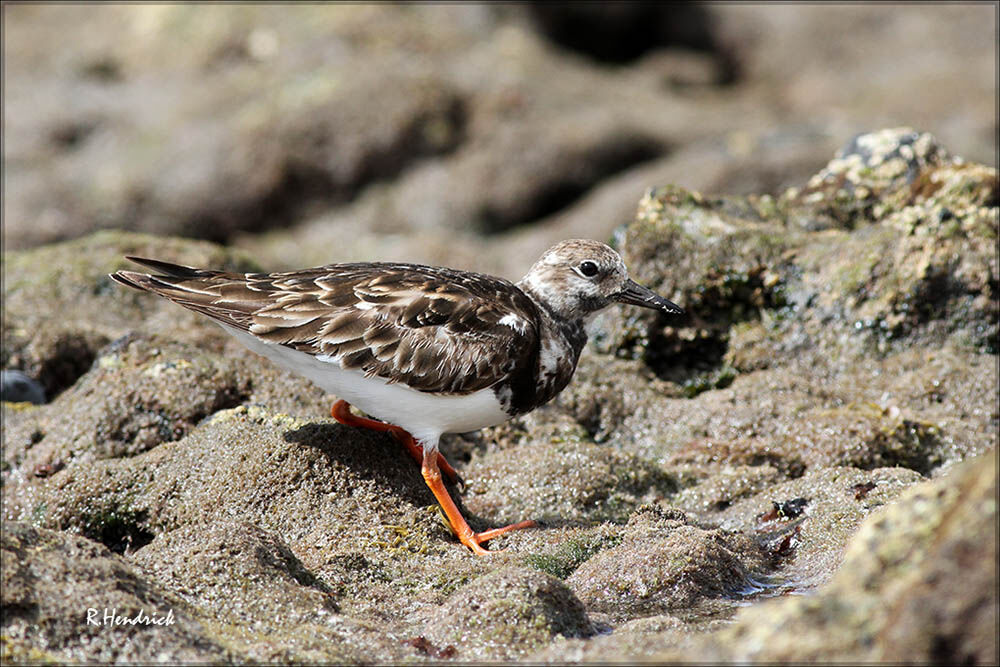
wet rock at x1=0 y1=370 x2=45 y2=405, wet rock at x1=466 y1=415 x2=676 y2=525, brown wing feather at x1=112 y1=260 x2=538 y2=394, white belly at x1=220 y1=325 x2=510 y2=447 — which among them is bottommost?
wet rock at x1=0 y1=370 x2=45 y2=405

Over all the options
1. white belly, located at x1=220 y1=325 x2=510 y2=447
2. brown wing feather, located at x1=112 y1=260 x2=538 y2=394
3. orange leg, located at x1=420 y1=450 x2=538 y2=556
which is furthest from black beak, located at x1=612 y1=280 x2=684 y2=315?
orange leg, located at x1=420 y1=450 x2=538 y2=556

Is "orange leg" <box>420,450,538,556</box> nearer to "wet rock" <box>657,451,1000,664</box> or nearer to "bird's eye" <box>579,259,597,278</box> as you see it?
"bird's eye" <box>579,259,597,278</box>

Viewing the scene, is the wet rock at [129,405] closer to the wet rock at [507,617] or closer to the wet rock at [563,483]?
the wet rock at [563,483]

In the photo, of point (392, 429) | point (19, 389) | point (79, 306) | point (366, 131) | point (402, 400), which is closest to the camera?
point (402, 400)

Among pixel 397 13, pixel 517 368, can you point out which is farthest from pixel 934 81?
pixel 517 368

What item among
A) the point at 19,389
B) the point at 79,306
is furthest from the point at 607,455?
the point at 79,306

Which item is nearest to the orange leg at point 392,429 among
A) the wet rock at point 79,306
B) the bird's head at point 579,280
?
the bird's head at point 579,280

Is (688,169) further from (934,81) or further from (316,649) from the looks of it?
(316,649)
